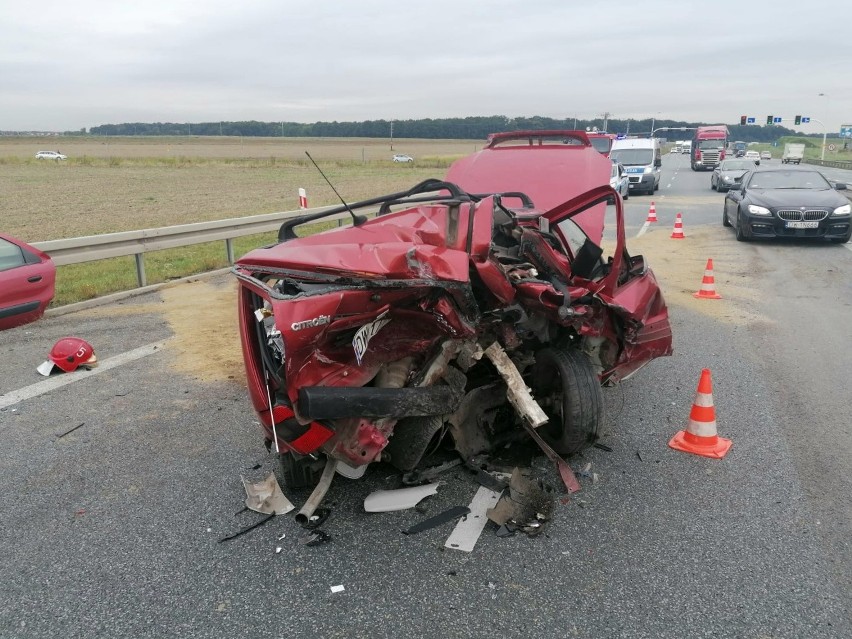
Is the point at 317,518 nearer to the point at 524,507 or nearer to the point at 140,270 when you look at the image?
the point at 524,507

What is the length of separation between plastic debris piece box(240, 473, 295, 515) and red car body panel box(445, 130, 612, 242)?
18.5 ft

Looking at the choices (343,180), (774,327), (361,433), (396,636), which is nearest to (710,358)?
(774,327)

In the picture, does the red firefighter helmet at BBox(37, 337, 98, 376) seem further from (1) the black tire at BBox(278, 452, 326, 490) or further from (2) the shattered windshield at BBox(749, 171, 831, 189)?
(2) the shattered windshield at BBox(749, 171, 831, 189)

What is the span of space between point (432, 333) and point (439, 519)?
1000 millimetres

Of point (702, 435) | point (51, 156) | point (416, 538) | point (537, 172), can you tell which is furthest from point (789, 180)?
point (51, 156)

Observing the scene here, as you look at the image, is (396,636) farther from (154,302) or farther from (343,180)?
(343,180)

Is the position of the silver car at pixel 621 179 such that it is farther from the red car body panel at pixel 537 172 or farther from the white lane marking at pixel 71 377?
the white lane marking at pixel 71 377

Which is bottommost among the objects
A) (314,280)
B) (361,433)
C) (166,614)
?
(166,614)

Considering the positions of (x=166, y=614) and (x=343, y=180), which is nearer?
(x=166, y=614)

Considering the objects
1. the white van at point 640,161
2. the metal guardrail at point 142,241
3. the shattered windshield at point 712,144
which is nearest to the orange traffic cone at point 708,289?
the metal guardrail at point 142,241

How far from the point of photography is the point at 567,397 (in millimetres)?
3992

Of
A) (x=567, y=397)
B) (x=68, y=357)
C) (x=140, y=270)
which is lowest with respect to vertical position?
(x=68, y=357)

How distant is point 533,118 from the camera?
38000 mm

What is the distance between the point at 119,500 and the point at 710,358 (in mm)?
5158
